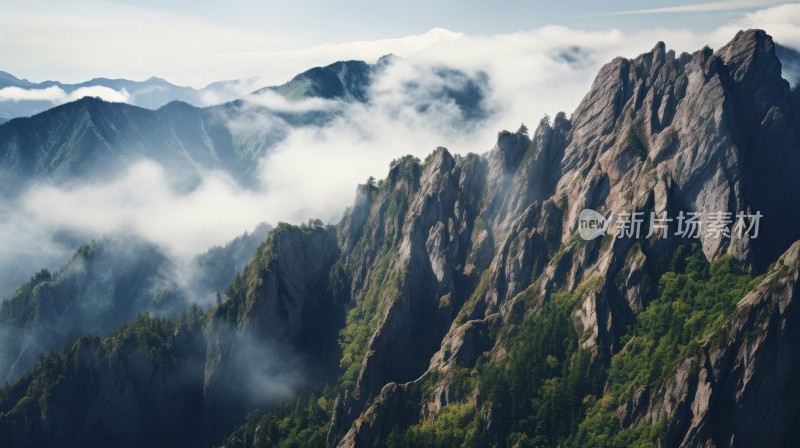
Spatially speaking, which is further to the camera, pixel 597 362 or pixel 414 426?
pixel 414 426

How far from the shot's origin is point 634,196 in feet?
642

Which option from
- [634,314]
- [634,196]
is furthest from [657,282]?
[634,196]

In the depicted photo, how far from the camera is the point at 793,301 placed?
5984 inches

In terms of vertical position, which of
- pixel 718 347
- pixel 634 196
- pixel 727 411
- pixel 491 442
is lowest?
pixel 491 442

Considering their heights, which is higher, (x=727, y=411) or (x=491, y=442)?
(x=727, y=411)

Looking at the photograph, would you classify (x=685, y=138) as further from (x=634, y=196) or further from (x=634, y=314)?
(x=634, y=314)

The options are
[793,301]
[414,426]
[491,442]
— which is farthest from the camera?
[414,426]

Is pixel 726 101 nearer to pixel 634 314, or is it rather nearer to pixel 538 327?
pixel 634 314

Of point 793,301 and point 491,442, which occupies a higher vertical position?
point 793,301

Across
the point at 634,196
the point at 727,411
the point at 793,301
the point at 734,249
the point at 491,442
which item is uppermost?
the point at 634,196

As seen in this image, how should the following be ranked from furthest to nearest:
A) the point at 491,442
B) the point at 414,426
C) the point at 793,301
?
1. the point at 414,426
2. the point at 491,442
3. the point at 793,301

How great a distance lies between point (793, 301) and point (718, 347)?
20.2m

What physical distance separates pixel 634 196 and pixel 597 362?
174ft

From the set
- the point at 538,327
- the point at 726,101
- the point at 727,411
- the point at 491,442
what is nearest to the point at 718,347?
the point at 727,411
